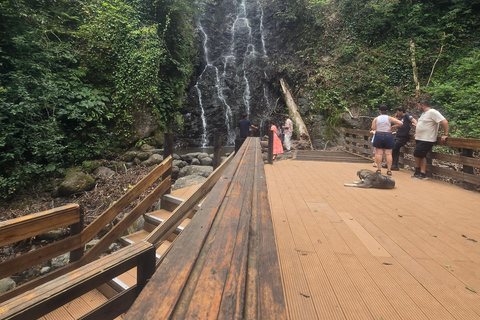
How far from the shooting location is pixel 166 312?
2.38ft

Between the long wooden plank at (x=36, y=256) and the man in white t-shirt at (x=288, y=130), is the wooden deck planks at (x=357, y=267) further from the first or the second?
the man in white t-shirt at (x=288, y=130)

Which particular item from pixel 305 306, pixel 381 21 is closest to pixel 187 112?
pixel 381 21

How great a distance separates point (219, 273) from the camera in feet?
3.18

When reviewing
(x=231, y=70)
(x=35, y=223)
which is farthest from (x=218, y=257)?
(x=231, y=70)

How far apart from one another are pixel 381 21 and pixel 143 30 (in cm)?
1249

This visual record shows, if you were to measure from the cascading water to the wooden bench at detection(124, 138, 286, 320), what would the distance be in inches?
539

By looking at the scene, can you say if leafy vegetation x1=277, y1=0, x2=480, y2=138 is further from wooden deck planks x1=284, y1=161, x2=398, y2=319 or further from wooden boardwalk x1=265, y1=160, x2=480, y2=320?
wooden deck planks x1=284, y1=161, x2=398, y2=319

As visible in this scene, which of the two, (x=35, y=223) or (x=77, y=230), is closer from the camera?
(x=35, y=223)

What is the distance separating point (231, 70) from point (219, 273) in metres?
18.2

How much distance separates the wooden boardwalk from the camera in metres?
1.76

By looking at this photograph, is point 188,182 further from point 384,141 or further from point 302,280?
point 384,141

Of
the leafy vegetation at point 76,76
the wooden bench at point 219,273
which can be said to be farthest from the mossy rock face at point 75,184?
the wooden bench at point 219,273

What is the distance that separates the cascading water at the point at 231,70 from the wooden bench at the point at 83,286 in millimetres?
14018

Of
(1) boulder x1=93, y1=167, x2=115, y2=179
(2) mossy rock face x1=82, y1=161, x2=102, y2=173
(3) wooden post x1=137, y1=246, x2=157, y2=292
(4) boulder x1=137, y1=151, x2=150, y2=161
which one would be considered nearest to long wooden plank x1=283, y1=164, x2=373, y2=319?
(3) wooden post x1=137, y1=246, x2=157, y2=292
